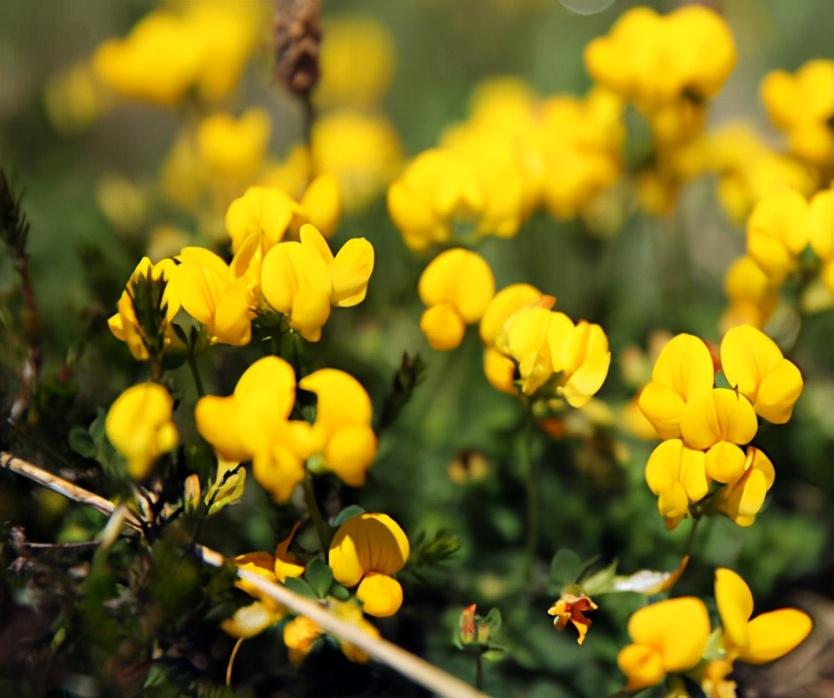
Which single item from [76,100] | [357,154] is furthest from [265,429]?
[76,100]

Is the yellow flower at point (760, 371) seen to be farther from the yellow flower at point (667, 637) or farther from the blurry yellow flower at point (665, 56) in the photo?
the blurry yellow flower at point (665, 56)

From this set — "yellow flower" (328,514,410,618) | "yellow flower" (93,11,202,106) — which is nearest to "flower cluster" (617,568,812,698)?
"yellow flower" (328,514,410,618)

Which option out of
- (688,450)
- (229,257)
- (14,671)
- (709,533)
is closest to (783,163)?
(709,533)

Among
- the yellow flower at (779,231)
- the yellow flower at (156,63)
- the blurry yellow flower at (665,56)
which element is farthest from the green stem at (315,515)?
the yellow flower at (156,63)

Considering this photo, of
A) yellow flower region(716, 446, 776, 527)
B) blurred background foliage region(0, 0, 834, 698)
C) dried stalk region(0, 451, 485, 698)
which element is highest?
yellow flower region(716, 446, 776, 527)

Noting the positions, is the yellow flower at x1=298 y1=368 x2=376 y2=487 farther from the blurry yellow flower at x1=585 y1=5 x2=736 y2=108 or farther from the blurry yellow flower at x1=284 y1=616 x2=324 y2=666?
the blurry yellow flower at x1=585 y1=5 x2=736 y2=108

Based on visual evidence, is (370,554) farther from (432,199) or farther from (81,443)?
(432,199)

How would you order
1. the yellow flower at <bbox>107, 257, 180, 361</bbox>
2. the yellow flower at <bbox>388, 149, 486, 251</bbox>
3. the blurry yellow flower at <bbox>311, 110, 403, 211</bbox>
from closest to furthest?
the yellow flower at <bbox>107, 257, 180, 361</bbox> < the yellow flower at <bbox>388, 149, 486, 251</bbox> < the blurry yellow flower at <bbox>311, 110, 403, 211</bbox>
